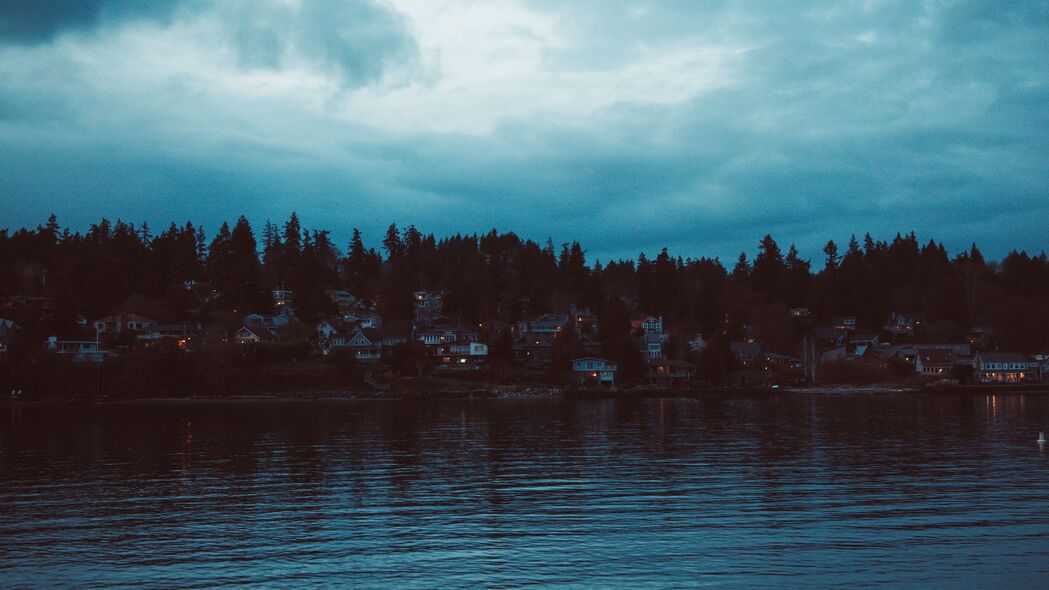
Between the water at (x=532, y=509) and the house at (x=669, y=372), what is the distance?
5990 centimetres

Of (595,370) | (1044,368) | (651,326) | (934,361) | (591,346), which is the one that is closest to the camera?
(595,370)

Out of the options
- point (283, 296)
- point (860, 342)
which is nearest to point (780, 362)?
point (860, 342)

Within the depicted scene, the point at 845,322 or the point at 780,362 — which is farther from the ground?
the point at 845,322

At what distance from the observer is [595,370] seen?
104 meters

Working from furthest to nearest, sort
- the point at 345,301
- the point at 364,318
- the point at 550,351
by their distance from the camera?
the point at 345,301 < the point at 364,318 < the point at 550,351

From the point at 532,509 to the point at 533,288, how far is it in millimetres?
116689

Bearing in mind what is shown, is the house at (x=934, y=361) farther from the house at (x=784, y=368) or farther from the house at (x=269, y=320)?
the house at (x=269, y=320)

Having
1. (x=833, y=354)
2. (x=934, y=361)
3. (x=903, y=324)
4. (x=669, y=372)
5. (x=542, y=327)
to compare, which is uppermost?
(x=542, y=327)

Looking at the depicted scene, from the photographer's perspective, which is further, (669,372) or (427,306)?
(427,306)

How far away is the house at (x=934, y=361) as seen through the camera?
109 metres

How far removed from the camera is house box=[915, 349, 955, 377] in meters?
109

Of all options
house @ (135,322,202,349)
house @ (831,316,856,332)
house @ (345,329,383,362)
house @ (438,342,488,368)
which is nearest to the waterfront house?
house @ (135,322,202,349)

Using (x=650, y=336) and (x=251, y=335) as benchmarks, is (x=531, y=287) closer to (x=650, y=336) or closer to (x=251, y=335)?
(x=650, y=336)

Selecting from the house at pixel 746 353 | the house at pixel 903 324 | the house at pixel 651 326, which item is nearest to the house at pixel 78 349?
the house at pixel 651 326
